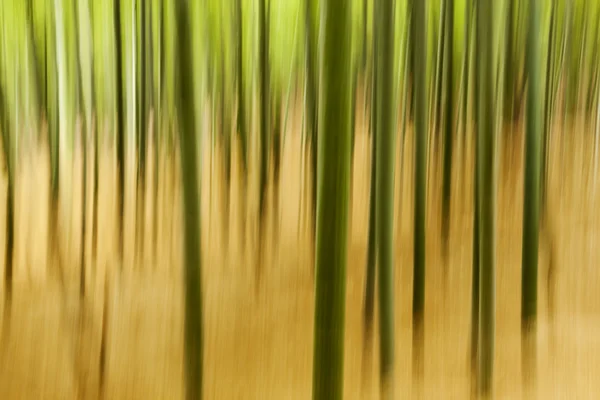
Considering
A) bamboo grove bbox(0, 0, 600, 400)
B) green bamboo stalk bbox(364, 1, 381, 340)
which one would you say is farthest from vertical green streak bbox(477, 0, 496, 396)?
green bamboo stalk bbox(364, 1, 381, 340)

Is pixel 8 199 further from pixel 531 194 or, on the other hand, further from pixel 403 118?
pixel 531 194

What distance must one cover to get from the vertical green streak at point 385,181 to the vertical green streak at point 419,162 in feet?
0.08

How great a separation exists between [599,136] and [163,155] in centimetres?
46

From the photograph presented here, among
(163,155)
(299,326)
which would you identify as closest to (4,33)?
(163,155)

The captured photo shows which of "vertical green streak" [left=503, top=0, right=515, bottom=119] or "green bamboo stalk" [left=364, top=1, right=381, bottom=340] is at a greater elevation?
"vertical green streak" [left=503, top=0, right=515, bottom=119]

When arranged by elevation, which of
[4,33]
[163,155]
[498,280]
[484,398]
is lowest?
[484,398]

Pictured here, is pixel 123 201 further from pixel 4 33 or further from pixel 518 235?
pixel 518 235

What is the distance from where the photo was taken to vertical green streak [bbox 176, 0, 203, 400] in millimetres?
502

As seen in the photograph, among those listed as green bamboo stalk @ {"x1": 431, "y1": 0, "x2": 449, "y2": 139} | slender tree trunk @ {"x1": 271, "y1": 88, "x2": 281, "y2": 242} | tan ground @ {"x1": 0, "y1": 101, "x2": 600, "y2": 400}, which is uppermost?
green bamboo stalk @ {"x1": 431, "y1": 0, "x2": 449, "y2": 139}

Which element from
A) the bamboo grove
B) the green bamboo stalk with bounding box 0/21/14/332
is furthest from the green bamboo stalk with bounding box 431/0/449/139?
the green bamboo stalk with bounding box 0/21/14/332

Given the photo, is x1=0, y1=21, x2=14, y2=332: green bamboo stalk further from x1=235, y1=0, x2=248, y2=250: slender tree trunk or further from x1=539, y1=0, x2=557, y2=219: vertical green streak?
x1=539, y1=0, x2=557, y2=219: vertical green streak

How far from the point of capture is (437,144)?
20.5 inches

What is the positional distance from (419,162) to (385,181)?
0.14 feet

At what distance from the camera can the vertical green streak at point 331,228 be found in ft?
1.67
